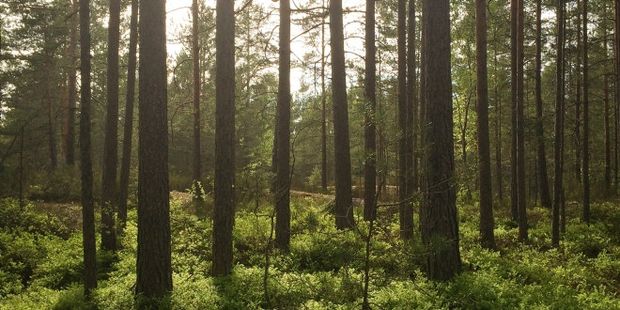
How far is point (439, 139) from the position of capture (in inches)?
300

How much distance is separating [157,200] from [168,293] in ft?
5.21

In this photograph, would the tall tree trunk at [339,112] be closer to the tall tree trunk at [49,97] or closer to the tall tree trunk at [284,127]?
the tall tree trunk at [284,127]

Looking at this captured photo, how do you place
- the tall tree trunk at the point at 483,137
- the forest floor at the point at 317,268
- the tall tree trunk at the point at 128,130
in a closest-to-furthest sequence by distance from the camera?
the forest floor at the point at 317,268 < the tall tree trunk at the point at 483,137 < the tall tree trunk at the point at 128,130

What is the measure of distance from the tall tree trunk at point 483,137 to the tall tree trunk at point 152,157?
28.8 ft

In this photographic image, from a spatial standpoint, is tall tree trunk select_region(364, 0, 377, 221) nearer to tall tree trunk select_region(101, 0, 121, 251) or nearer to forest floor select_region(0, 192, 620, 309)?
forest floor select_region(0, 192, 620, 309)

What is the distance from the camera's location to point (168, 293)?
7734 millimetres

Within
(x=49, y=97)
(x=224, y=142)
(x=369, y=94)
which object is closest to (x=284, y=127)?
(x=224, y=142)

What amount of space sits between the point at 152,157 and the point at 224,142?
1.90 metres

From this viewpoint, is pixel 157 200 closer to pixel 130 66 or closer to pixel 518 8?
pixel 130 66

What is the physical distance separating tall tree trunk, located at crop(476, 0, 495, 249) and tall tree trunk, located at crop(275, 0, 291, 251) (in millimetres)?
5359

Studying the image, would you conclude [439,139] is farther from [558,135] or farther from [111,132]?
[111,132]

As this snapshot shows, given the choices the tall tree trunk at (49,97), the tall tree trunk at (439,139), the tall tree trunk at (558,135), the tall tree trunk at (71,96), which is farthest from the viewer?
the tall tree trunk at (71,96)

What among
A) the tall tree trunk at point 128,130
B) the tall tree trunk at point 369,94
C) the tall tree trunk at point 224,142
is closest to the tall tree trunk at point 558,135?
the tall tree trunk at point 369,94

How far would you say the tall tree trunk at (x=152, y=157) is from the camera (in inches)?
298
